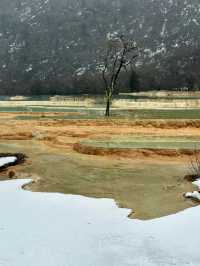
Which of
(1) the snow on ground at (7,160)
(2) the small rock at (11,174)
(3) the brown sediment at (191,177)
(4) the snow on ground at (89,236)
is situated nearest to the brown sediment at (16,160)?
(1) the snow on ground at (7,160)

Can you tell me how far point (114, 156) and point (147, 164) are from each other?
9.25ft

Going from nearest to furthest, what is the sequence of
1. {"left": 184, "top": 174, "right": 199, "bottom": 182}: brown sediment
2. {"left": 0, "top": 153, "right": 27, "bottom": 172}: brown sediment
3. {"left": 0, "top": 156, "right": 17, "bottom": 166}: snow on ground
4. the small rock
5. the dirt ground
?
the dirt ground < {"left": 184, "top": 174, "right": 199, "bottom": 182}: brown sediment < the small rock < {"left": 0, "top": 153, "right": 27, "bottom": 172}: brown sediment < {"left": 0, "top": 156, "right": 17, "bottom": 166}: snow on ground

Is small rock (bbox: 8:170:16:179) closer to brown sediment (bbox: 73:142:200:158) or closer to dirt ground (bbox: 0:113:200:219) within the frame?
dirt ground (bbox: 0:113:200:219)

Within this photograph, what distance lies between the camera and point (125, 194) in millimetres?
14906

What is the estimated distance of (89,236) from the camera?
10305mm

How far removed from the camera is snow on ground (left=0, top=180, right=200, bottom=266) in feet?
29.7

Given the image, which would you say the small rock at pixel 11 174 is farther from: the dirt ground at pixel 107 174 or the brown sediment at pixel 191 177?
the brown sediment at pixel 191 177

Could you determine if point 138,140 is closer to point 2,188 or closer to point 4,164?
point 4,164

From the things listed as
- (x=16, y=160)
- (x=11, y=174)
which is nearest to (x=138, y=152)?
(x=16, y=160)

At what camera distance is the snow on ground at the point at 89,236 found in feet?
29.7

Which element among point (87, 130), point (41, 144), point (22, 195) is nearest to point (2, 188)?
point (22, 195)

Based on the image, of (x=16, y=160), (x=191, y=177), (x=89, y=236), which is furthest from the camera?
(x=16, y=160)

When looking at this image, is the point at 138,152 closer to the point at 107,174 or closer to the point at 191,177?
the point at 107,174

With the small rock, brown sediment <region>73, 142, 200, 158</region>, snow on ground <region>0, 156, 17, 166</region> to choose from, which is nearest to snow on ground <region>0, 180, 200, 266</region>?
the small rock
